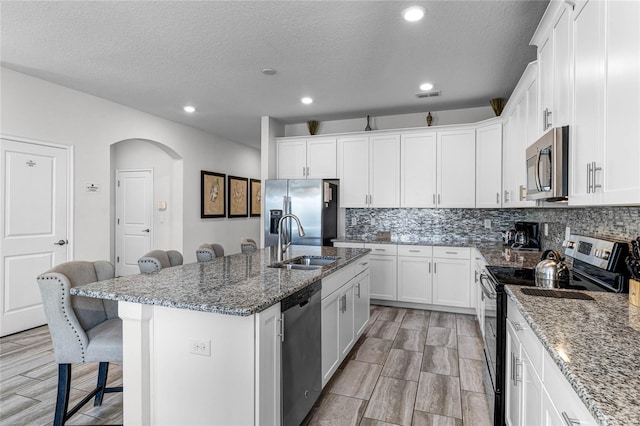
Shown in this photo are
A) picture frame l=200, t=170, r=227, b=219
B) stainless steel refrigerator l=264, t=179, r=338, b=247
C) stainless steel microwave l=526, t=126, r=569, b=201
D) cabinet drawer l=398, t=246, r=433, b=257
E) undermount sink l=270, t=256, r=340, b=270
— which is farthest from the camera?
picture frame l=200, t=170, r=227, b=219

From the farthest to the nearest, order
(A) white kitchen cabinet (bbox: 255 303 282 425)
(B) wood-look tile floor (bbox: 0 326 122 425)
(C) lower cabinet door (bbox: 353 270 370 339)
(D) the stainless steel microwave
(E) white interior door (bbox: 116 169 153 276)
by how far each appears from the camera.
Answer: (E) white interior door (bbox: 116 169 153 276) → (C) lower cabinet door (bbox: 353 270 370 339) → (B) wood-look tile floor (bbox: 0 326 122 425) → (D) the stainless steel microwave → (A) white kitchen cabinet (bbox: 255 303 282 425)

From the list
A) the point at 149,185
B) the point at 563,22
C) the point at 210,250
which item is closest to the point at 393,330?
the point at 210,250

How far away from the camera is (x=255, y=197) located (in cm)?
821

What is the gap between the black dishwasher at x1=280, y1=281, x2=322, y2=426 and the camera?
1.79 m

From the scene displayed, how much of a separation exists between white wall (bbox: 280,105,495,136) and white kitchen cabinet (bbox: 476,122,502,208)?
478 mm

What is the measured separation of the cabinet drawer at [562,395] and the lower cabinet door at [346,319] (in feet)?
5.26

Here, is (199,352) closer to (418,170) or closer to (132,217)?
(418,170)

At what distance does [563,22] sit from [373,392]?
8.33 ft

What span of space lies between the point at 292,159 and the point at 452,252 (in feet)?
8.76

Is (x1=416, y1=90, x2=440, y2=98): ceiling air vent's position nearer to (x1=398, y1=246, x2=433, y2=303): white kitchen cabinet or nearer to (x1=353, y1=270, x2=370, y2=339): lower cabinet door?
(x1=398, y1=246, x2=433, y2=303): white kitchen cabinet

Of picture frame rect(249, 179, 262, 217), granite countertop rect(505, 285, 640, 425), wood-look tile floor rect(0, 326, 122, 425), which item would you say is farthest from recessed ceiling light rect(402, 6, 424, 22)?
picture frame rect(249, 179, 262, 217)

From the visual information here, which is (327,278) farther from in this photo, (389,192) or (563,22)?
(389,192)

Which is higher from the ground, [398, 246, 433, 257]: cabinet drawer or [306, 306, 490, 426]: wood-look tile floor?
[398, 246, 433, 257]: cabinet drawer

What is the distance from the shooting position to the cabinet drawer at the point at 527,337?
4.28 feet
